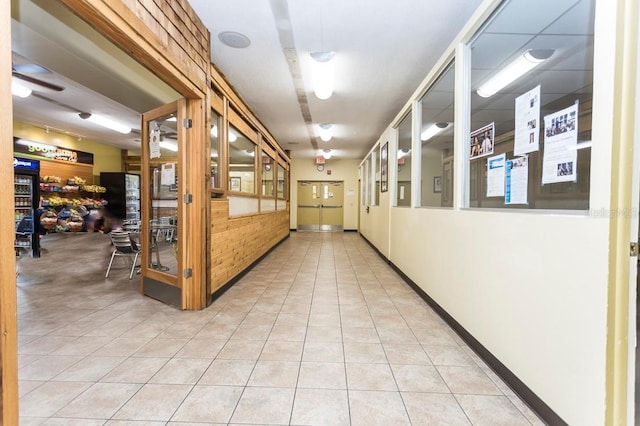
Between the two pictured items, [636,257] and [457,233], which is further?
[457,233]

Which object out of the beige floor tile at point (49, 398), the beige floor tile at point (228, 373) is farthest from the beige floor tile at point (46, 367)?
the beige floor tile at point (228, 373)

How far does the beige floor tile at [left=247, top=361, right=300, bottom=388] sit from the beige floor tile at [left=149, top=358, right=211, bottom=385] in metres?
0.37

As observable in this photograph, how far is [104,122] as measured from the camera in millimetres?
7113

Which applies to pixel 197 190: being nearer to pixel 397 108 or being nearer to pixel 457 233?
pixel 457 233

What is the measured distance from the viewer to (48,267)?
5164mm

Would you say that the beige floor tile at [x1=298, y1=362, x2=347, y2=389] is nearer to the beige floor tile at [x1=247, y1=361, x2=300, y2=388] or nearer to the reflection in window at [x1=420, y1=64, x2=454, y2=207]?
the beige floor tile at [x1=247, y1=361, x2=300, y2=388]

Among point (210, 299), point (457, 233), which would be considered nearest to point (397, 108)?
point (457, 233)

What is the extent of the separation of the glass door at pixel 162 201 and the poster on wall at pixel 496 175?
9.45 feet

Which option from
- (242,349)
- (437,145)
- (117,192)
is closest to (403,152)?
(437,145)

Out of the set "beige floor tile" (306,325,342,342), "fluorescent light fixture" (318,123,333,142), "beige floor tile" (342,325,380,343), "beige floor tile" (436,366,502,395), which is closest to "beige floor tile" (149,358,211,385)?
"beige floor tile" (306,325,342,342)

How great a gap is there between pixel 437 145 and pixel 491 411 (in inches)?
120

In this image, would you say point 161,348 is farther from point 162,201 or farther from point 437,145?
point 437,145

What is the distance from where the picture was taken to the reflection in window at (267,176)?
21.4 feet

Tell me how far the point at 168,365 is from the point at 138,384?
0.23m
